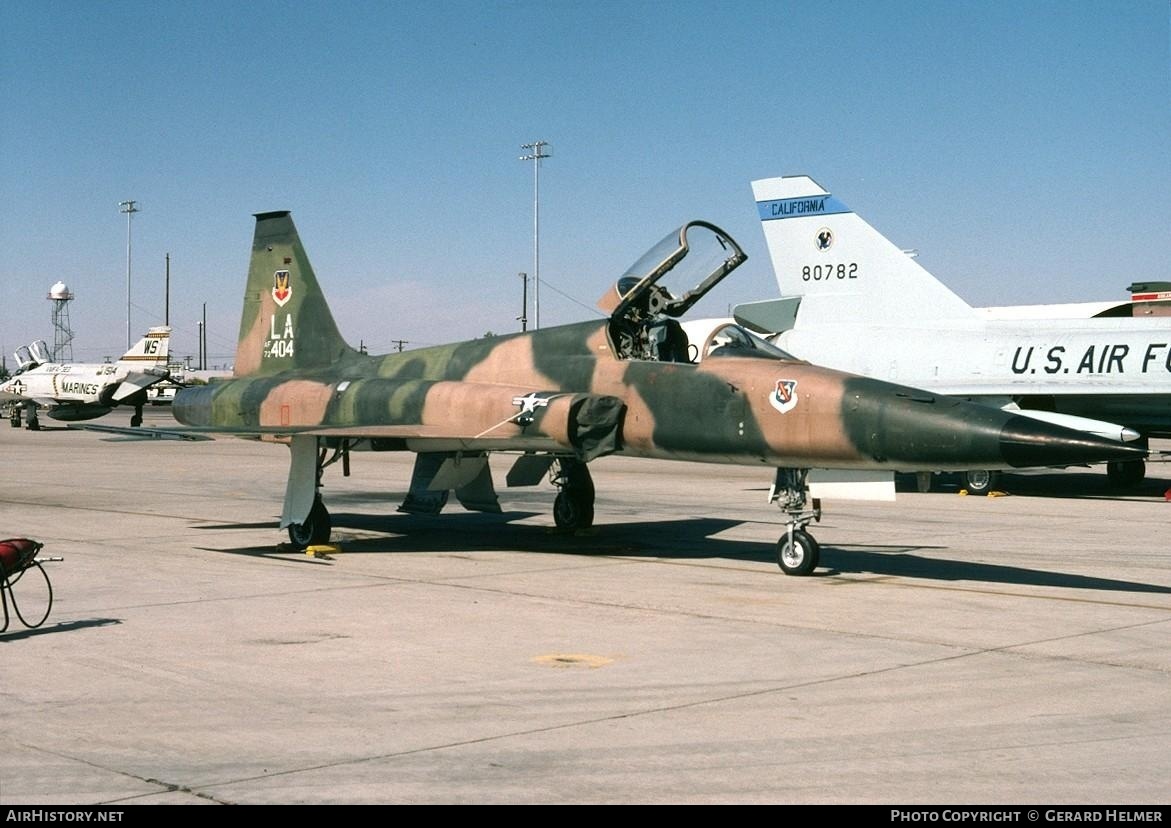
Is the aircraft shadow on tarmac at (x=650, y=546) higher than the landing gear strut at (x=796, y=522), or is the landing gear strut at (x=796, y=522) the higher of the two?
the landing gear strut at (x=796, y=522)

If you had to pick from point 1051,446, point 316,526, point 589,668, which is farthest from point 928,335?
point 589,668

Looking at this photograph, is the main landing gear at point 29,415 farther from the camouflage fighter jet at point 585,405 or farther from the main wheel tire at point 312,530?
the main wheel tire at point 312,530

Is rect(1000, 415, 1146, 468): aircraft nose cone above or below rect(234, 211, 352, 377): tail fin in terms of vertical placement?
below

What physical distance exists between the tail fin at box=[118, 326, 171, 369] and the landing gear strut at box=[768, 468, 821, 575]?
2008 inches

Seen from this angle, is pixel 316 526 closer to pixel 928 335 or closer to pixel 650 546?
pixel 650 546

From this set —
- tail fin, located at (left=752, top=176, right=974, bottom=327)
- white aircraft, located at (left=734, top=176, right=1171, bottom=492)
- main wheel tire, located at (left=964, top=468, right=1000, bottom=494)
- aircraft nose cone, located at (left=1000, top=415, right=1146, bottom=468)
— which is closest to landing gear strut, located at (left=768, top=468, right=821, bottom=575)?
aircraft nose cone, located at (left=1000, top=415, right=1146, bottom=468)

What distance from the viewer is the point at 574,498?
16281 millimetres

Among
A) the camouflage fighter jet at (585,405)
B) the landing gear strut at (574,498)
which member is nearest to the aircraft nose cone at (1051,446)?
the camouflage fighter jet at (585,405)

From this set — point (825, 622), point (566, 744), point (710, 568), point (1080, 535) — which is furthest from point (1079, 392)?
point (566, 744)

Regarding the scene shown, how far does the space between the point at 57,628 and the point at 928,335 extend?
19.1 m

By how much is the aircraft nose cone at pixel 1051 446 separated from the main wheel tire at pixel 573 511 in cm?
693

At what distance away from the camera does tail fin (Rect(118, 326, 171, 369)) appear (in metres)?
58.8

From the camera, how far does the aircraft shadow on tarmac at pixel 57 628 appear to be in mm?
9070

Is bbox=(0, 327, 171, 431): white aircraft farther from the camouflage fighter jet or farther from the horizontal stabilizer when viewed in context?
the horizontal stabilizer
